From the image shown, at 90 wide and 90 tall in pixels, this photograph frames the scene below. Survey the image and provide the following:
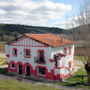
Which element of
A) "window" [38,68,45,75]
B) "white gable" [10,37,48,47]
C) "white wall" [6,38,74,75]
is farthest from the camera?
"window" [38,68,45,75]

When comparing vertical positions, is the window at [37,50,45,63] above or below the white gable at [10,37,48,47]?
below

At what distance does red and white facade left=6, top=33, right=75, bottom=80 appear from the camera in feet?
52.2

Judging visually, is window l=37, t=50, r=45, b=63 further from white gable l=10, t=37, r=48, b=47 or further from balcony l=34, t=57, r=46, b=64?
white gable l=10, t=37, r=48, b=47

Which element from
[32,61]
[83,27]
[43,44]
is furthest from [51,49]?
[83,27]

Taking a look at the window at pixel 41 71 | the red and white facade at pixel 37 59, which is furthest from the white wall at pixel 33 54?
the window at pixel 41 71

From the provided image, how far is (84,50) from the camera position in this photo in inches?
548

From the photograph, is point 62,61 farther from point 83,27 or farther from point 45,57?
point 83,27

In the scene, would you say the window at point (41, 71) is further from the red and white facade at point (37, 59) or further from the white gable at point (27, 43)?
the white gable at point (27, 43)

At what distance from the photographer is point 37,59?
1691 cm

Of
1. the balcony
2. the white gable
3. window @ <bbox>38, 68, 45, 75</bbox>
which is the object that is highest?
the white gable

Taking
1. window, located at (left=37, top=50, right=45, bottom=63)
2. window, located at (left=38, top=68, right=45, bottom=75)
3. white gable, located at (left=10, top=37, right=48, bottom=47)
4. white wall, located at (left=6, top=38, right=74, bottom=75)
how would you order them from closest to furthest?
white wall, located at (left=6, top=38, right=74, bottom=75)
window, located at (left=37, top=50, right=45, bottom=63)
white gable, located at (left=10, top=37, right=48, bottom=47)
window, located at (left=38, top=68, right=45, bottom=75)

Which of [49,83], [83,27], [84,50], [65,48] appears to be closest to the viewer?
[83,27]

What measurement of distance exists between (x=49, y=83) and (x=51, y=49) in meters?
4.36

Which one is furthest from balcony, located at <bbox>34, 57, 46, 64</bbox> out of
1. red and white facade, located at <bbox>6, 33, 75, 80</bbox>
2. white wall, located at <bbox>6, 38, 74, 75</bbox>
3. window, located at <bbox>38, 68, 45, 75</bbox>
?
window, located at <bbox>38, 68, 45, 75</bbox>
